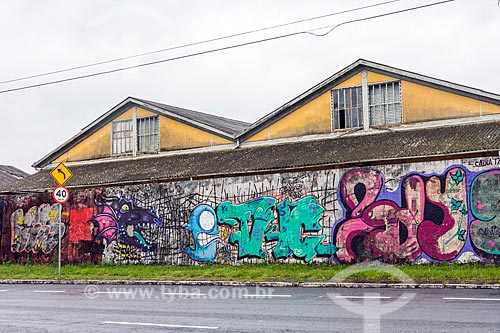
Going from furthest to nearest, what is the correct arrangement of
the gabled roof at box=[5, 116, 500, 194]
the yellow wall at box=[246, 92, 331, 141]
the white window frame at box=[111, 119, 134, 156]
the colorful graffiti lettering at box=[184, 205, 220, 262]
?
1. the white window frame at box=[111, 119, 134, 156]
2. the yellow wall at box=[246, 92, 331, 141]
3. the colorful graffiti lettering at box=[184, 205, 220, 262]
4. the gabled roof at box=[5, 116, 500, 194]

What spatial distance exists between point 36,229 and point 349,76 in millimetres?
14047

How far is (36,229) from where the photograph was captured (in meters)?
28.0

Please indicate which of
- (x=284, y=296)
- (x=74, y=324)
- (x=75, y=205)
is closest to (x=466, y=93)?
(x=284, y=296)

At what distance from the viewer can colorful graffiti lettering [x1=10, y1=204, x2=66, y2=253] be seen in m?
27.5

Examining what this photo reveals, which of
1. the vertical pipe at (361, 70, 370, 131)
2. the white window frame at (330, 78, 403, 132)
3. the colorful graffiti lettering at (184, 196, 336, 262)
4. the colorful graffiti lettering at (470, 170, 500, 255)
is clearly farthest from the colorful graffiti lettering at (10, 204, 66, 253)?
the colorful graffiti lettering at (470, 170, 500, 255)

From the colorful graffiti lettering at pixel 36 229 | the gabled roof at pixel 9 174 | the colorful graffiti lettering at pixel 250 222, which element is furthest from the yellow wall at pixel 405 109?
the gabled roof at pixel 9 174

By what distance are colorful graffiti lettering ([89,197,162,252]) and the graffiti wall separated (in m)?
0.04

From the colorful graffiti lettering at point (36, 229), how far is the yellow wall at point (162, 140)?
5521 millimetres

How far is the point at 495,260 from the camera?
1875cm

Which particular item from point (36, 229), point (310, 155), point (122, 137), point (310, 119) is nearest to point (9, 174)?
point (122, 137)

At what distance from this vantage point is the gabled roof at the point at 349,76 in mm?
23453

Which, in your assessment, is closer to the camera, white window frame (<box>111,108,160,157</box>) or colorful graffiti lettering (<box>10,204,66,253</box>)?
colorful graffiti lettering (<box>10,204,66,253</box>)

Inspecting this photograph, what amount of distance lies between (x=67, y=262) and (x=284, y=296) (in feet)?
49.5

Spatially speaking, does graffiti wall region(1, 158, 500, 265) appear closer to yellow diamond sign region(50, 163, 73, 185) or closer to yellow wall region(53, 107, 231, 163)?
yellow diamond sign region(50, 163, 73, 185)
